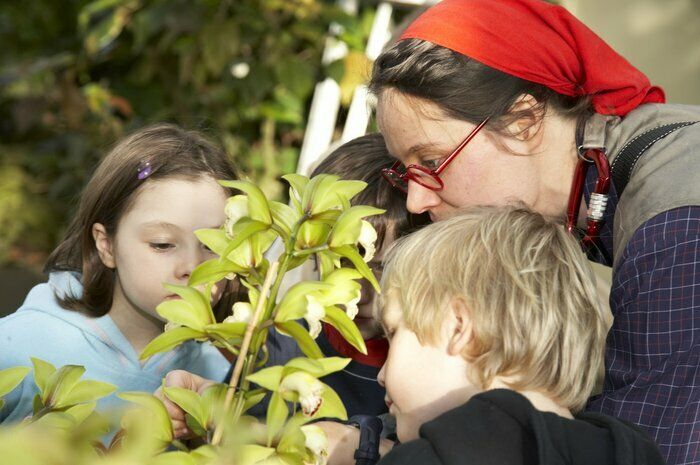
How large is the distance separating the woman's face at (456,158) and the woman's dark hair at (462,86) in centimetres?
2

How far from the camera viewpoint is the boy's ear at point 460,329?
1126 millimetres

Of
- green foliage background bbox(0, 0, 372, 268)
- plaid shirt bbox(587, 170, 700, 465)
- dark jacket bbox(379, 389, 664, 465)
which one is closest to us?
dark jacket bbox(379, 389, 664, 465)

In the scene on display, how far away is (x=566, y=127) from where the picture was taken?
1692 millimetres

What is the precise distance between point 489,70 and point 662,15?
1.87 metres

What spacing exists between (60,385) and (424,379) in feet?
1.42

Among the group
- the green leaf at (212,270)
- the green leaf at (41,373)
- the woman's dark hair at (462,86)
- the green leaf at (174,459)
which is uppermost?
the woman's dark hair at (462,86)

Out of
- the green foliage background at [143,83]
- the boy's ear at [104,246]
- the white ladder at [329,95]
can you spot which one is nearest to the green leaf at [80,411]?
the boy's ear at [104,246]

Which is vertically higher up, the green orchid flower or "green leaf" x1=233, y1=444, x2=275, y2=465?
the green orchid flower

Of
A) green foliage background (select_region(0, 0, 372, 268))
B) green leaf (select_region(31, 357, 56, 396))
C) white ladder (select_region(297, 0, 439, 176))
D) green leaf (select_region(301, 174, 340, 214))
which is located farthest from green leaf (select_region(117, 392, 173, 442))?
white ladder (select_region(297, 0, 439, 176))

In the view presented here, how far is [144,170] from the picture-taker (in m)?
1.84

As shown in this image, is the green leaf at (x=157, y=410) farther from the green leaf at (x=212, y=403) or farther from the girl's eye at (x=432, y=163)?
the girl's eye at (x=432, y=163)

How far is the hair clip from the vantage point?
183 centimetres

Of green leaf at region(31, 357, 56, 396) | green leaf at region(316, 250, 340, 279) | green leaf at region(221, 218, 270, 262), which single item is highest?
green leaf at region(221, 218, 270, 262)

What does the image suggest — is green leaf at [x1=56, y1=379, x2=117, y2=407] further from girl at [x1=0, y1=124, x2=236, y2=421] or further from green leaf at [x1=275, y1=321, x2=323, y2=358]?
girl at [x1=0, y1=124, x2=236, y2=421]
